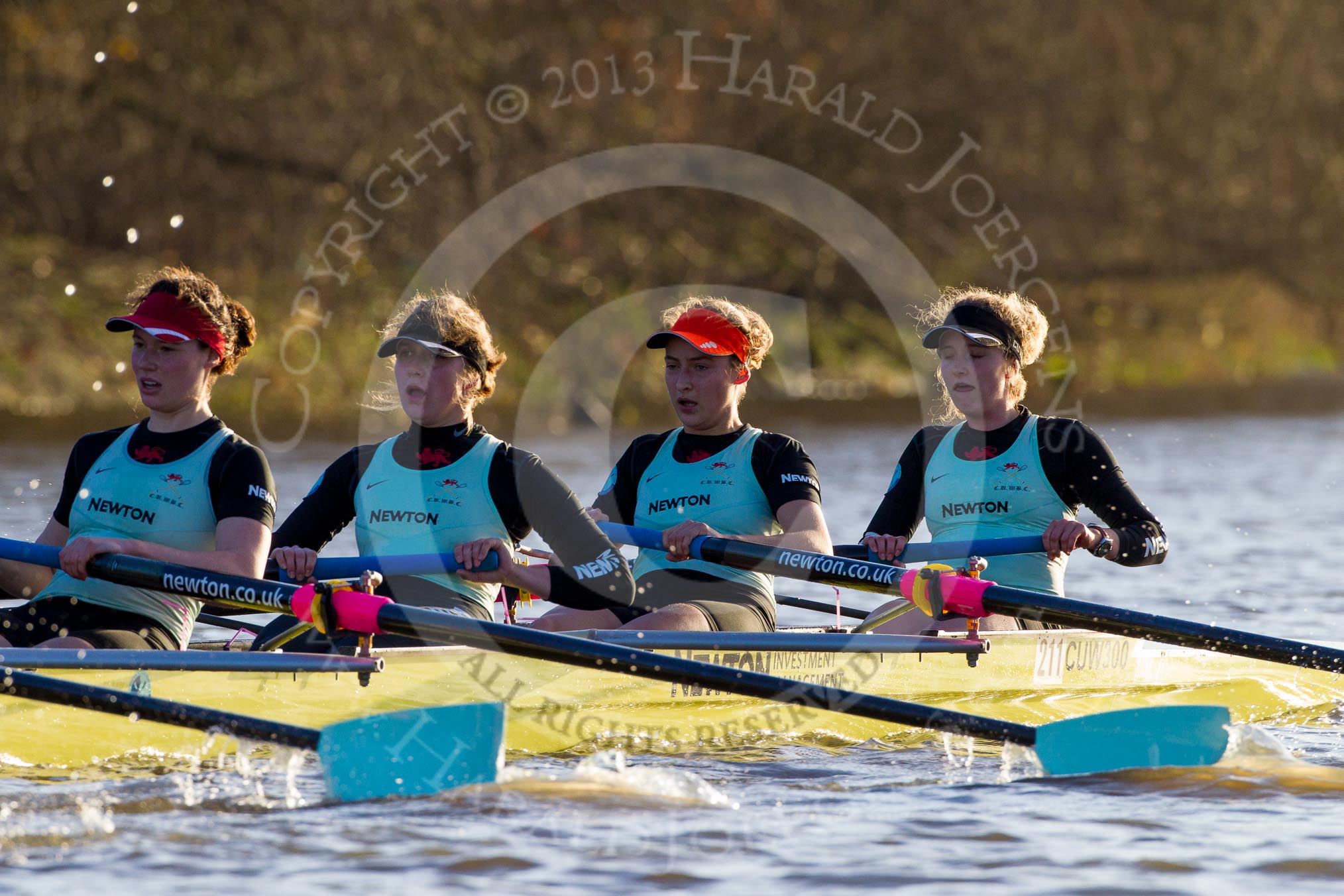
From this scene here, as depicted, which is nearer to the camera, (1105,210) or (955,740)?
(955,740)

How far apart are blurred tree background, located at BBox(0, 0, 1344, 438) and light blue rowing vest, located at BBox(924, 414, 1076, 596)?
38.6ft

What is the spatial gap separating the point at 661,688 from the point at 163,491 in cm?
179

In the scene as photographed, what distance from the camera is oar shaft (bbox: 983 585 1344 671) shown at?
18.5ft

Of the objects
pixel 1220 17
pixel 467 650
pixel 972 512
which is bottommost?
pixel 467 650

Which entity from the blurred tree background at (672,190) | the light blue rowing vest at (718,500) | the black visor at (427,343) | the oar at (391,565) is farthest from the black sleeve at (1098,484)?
the blurred tree background at (672,190)

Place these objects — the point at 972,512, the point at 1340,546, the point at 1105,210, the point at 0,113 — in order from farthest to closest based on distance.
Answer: the point at 1105,210 → the point at 0,113 → the point at 1340,546 → the point at 972,512

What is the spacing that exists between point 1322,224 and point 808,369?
9565mm

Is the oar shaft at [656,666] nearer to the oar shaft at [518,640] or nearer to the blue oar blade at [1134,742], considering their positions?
the oar shaft at [518,640]

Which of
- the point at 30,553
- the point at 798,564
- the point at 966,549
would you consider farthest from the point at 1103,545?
the point at 30,553

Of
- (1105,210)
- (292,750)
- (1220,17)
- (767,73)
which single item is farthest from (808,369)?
(292,750)

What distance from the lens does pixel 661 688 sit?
591 centimetres

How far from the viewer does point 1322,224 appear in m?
26.2

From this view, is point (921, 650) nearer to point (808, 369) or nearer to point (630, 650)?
point (630, 650)

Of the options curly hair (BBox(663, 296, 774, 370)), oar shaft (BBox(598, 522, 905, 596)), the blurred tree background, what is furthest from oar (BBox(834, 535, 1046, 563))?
the blurred tree background
